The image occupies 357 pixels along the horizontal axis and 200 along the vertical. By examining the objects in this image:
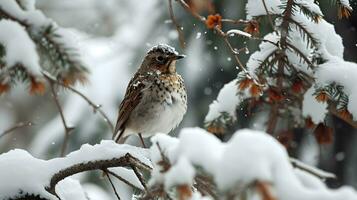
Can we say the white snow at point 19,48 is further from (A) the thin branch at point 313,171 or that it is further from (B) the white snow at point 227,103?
(B) the white snow at point 227,103

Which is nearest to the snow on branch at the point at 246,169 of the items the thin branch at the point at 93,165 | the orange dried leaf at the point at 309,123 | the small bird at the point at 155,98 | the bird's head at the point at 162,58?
the thin branch at the point at 93,165

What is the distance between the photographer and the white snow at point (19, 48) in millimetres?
1778

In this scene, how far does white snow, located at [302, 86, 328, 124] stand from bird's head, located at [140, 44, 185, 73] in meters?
1.36

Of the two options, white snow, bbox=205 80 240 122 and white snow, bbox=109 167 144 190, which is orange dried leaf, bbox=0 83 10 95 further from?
white snow, bbox=205 80 240 122

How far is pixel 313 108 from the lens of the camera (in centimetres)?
261

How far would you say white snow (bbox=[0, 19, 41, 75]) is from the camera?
1778 mm

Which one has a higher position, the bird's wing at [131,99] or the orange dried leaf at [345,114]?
the bird's wing at [131,99]

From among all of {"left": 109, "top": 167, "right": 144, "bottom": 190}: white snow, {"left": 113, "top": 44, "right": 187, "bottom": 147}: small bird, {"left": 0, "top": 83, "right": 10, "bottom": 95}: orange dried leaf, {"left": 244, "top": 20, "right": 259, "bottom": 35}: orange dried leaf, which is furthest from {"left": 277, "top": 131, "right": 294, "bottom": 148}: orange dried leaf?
{"left": 0, "top": 83, "right": 10, "bottom": 95}: orange dried leaf

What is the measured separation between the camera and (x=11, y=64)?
1.80 m

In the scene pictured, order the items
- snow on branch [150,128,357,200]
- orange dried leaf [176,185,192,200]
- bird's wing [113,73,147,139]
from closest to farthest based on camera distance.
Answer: snow on branch [150,128,357,200]
orange dried leaf [176,185,192,200]
bird's wing [113,73,147,139]

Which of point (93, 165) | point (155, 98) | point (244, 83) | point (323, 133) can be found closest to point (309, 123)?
point (323, 133)

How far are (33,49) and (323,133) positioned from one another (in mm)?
1270

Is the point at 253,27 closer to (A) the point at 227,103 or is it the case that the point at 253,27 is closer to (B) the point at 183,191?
(A) the point at 227,103

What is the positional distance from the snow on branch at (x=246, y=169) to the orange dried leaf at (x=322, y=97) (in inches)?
42.4
